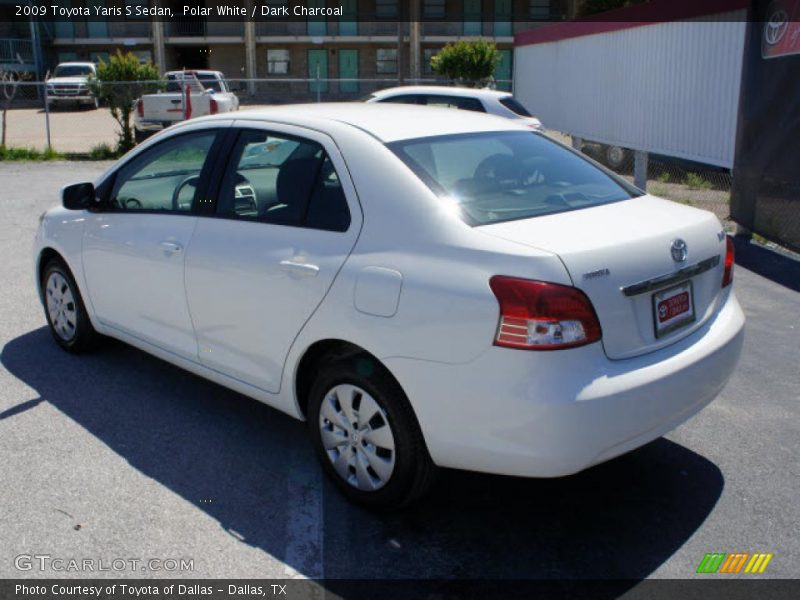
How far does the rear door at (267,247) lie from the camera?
3.79m

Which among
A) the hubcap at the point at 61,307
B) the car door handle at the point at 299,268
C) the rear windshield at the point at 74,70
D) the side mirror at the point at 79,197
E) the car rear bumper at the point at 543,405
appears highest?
the rear windshield at the point at 74,70

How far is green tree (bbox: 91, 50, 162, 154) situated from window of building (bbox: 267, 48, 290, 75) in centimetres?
2688

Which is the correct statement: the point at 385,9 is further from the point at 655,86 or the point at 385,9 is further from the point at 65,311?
the point at 65,311

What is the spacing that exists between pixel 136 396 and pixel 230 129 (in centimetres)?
172

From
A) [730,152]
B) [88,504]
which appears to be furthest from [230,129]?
[730,152]

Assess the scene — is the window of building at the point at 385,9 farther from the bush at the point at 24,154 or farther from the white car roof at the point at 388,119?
the white car roof at the point at 388,119

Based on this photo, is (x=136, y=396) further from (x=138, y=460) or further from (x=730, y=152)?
(x=730, y=152)

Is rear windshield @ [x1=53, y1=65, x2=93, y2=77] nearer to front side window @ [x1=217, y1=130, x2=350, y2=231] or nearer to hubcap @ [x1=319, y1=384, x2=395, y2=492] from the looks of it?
front side window @ [x1=217, y1=130, x2=350, y2=231]

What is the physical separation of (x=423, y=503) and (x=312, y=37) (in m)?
46.2

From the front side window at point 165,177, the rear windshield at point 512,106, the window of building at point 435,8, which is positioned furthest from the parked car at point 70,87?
the front side window at point 165,177

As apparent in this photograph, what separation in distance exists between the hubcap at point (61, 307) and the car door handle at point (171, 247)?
132 cm

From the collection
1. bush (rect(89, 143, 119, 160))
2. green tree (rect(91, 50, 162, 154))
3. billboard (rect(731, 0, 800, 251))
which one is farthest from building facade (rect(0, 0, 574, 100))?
billboard (rect(731, 0, 800, 251))

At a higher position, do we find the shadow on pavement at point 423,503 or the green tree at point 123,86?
the green tree at point 123,86

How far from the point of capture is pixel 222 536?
11.7 ft
